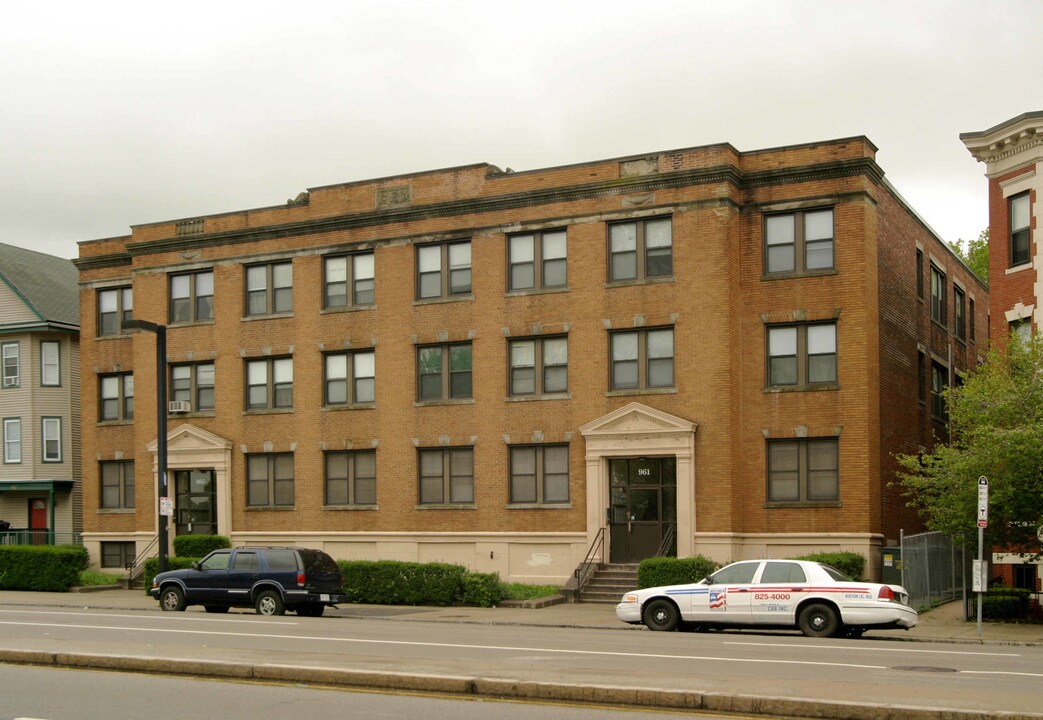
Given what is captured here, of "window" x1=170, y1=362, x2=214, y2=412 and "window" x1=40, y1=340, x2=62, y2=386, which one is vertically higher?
"window" x1=40, y1=340, x2=62, y2=386

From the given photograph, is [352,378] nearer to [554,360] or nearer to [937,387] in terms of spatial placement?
[554,360]

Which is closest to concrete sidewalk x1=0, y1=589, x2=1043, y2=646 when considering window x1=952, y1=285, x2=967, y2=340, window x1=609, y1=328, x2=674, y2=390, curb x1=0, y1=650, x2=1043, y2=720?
window x1=609, y1=328, x2=674, y2=390

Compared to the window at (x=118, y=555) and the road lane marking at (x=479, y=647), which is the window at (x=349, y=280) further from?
the road lane marking at (x=479, y=647)

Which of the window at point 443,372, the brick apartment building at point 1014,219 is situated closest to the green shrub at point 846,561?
the brick apartment building at point 1014,219

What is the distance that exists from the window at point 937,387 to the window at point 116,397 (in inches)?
1029

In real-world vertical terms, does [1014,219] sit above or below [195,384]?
above

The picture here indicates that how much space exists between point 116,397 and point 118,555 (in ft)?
17.7

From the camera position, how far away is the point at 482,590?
31.0 m

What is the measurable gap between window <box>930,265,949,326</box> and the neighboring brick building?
0.49 ft

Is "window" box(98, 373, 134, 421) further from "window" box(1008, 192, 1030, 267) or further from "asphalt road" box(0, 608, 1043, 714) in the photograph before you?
"window" box(1008, 192, 1030, 267)

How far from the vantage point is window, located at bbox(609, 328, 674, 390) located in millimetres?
33312

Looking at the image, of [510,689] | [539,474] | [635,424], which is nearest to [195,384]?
[539,474]

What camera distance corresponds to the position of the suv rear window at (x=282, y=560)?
2775cm

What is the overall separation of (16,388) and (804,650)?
37.6 metres
